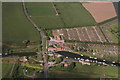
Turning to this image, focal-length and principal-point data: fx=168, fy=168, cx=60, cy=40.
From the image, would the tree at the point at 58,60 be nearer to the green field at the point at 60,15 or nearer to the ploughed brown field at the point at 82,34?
the ploughed brown field at the point at 82,34

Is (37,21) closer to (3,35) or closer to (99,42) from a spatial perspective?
(3,35)

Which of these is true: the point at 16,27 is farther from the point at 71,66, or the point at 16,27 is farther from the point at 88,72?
the point at 88,72

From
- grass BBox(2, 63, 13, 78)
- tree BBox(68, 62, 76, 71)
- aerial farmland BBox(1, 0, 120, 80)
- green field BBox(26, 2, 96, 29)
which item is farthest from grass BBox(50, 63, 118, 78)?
green field BBox(26, 2, 96, 29)

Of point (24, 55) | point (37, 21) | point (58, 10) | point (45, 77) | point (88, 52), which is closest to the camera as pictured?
point (45, 77)

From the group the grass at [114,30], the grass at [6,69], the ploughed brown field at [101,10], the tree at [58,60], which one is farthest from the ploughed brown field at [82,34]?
the grass at [6,69]

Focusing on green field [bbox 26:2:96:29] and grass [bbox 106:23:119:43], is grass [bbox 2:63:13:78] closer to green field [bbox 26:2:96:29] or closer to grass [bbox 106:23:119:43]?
green field [bbox 26:2:96:29]

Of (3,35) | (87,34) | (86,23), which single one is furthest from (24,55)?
(86,23)
